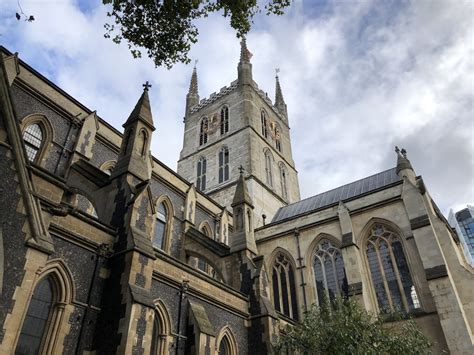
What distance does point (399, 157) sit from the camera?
21.8 m

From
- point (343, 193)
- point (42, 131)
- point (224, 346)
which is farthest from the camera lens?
point (343, 193)

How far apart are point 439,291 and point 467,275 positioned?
1.74 meters

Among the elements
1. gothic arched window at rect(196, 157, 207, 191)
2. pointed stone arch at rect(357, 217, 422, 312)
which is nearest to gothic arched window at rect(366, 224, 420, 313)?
pointed stone arch at rect(357, 217, 422, 312)

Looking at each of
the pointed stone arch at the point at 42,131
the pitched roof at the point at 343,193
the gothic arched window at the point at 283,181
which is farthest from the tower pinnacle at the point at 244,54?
the pointed stone arch at the point at 42,131

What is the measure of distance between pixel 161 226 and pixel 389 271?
37.3ft

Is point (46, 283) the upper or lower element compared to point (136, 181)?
lower

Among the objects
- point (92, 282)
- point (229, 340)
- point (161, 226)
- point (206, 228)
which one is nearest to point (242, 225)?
point (161, 226)

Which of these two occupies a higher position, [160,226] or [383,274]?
[160,226]

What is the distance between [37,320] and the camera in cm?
812

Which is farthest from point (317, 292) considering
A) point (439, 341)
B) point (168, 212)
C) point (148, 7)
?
point (148, 7)

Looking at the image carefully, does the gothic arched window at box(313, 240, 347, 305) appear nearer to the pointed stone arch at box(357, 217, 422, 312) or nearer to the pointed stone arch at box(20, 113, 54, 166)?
the pointed stone arch at box(357, 217, 422, 312)

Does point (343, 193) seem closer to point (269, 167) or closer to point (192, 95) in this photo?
point (269, 167)

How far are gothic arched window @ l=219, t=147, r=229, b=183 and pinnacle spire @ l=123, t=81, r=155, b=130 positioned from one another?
16913 mm

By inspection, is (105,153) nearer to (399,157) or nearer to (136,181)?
(136,181)
